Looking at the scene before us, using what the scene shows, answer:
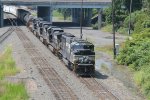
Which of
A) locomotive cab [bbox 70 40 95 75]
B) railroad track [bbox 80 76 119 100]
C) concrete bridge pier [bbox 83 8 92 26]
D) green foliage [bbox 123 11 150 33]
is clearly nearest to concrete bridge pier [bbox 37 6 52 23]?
concrete bridge pier [bbox 83 8 92 26]

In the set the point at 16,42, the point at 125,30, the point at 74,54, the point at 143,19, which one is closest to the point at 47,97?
the point at 74,54

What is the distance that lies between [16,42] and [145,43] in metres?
26.3

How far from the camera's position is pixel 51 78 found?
40031mm

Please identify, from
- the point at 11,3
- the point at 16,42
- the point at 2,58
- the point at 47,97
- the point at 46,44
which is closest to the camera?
the point at 47,97

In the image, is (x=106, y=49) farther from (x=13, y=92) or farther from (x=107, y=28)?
(x=107, y=28)

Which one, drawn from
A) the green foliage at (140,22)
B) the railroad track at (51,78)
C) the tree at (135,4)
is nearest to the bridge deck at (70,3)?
the tree at (135,4)

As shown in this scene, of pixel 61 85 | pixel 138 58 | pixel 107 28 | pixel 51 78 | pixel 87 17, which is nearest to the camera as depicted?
pixel 61 85

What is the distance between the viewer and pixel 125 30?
94438 mm

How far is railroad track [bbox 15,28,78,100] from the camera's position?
32.9m

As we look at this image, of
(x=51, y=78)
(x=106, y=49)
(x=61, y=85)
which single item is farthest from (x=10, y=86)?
(x=106, y=49)

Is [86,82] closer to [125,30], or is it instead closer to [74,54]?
[74,54]

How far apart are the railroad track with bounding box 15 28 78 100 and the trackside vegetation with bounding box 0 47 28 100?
8.32 ft

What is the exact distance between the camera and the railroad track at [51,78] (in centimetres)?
3294

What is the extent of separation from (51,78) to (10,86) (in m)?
6.26
